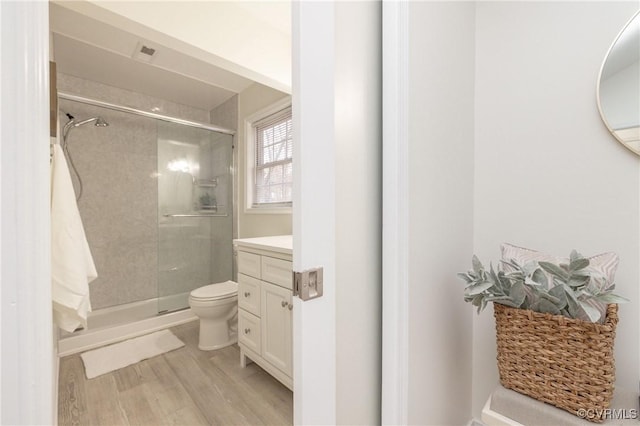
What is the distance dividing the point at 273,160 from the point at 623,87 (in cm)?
234

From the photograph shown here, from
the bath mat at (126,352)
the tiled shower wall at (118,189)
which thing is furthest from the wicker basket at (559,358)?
the tiled shower wall at (118,189)

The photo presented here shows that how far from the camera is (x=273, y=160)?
111 inches

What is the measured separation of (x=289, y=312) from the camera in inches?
61.5

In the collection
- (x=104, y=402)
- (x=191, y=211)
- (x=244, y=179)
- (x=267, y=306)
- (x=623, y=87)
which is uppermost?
→ (x=623, y=87)

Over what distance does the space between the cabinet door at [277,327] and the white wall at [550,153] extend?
3.06 feet

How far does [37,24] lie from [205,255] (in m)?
2.93

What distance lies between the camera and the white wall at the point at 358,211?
793 millimetres

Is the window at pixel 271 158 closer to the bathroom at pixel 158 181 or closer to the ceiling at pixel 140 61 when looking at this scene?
the bathroom at pixel 158 181

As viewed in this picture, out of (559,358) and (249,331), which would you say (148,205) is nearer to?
(249,331)

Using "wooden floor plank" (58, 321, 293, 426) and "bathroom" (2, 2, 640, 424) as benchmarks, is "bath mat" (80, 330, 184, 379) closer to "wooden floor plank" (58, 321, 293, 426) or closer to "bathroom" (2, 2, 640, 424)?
"wooden floor plank" (58, 321, 293, 426)

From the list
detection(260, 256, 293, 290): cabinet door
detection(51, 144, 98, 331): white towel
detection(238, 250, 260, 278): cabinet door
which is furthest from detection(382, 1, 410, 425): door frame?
detection(238, 250, 260, 278): cabinet door

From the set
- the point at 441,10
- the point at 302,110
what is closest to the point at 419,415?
the point at 302,110

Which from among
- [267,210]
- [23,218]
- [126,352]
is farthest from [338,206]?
[126,352]

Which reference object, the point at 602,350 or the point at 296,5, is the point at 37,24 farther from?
the point at 602,350
